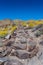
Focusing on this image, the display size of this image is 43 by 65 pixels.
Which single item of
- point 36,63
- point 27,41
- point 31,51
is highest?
point 27,41

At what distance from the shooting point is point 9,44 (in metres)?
14.5

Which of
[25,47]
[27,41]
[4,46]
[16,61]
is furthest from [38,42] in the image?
[16,61]

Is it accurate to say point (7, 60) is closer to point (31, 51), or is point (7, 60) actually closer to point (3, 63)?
point (3, 63)

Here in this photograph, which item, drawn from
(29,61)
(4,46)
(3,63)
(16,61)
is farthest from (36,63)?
(4,46)

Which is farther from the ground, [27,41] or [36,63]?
[27,41]

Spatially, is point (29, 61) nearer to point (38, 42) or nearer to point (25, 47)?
point (25, 47)

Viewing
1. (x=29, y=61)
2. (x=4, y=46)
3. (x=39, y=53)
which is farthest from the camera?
(x=4, y=46)

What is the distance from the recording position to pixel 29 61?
11812mm

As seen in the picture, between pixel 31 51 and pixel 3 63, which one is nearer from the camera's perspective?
pixel 3 63

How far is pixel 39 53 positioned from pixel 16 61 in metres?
2.20

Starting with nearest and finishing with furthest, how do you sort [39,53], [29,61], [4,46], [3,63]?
[3,63]
[29,61]
[39,53]
[4,46]

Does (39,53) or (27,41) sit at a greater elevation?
(27,41)

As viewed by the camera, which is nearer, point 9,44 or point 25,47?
point 25,47

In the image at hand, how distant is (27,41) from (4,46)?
2.14 meters
